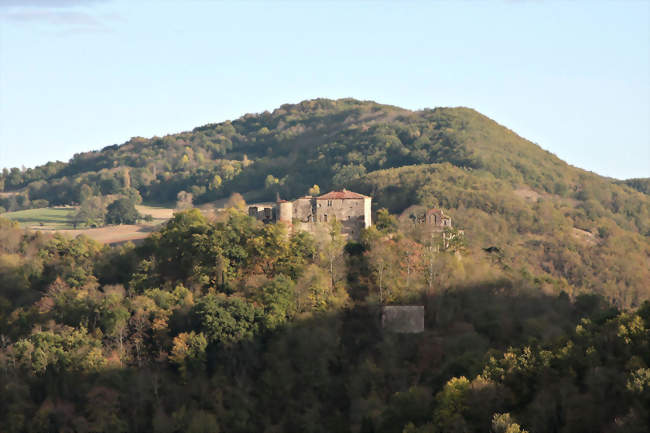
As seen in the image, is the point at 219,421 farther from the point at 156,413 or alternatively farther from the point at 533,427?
the point at 533,427

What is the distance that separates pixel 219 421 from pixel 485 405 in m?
15.5

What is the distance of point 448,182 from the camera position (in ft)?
363

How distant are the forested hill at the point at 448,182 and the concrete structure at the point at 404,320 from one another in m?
18.3

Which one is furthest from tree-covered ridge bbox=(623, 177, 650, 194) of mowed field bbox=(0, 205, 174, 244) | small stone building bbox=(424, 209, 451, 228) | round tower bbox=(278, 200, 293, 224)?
round tower bbox=(278, 200, 293, 224)

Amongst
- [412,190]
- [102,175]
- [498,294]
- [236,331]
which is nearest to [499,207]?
[412,190]

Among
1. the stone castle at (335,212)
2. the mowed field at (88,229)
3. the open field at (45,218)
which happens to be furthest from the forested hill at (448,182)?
the stone castle at (335,212)

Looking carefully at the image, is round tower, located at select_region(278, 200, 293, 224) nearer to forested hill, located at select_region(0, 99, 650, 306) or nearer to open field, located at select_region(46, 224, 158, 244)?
forested hill, located at select_region(0, 99, 650, 306)

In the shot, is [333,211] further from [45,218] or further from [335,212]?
[45,218]

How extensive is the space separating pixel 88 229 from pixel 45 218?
2472cm

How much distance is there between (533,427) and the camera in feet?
111

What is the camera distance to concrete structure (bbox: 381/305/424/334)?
4950 centimetres

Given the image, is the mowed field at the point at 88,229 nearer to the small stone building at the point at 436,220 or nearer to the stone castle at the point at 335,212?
the stone castle at the point at 335,212

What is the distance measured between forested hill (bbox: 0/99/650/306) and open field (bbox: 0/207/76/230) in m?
9.96

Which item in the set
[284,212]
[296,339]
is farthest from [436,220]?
[296,339]
